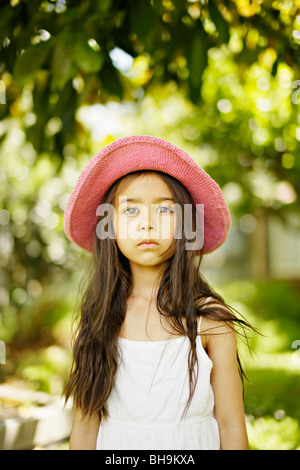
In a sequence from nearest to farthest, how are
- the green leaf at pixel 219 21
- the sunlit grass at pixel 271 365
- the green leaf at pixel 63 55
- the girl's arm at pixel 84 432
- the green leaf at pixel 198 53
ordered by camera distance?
the girl's arm at pixel 84 432, the green leaf at pixel 63 55, the green leaf at pixel 219 21, the green leaf at pixel 198 53, the sunlit grass at pixel 271 365

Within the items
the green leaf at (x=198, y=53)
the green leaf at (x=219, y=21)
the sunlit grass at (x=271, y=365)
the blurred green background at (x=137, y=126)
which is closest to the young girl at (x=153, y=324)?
the sunlit grass at (x=271, y=365)

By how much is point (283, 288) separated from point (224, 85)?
165 inches

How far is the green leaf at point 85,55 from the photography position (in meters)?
1.74

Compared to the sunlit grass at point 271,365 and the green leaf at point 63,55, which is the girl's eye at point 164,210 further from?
the green leaf at point 63,55

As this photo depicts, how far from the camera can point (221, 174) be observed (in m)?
5.50

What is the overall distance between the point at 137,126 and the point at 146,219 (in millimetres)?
A: 5130

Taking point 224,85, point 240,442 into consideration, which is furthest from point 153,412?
point 224,85

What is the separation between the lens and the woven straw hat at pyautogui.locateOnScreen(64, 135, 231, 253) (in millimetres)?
1702

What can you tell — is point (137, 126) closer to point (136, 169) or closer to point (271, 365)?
point (271, 365)

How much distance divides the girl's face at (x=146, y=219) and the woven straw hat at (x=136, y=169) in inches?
2.5

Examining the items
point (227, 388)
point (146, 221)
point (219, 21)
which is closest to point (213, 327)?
point (227, 388)

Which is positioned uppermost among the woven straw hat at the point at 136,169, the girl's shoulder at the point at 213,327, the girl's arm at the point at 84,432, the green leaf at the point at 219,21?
the green leaf at the point at 219,21

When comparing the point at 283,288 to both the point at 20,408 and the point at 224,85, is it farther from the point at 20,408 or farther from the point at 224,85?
the point at 20,408

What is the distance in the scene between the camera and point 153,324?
173 cm
